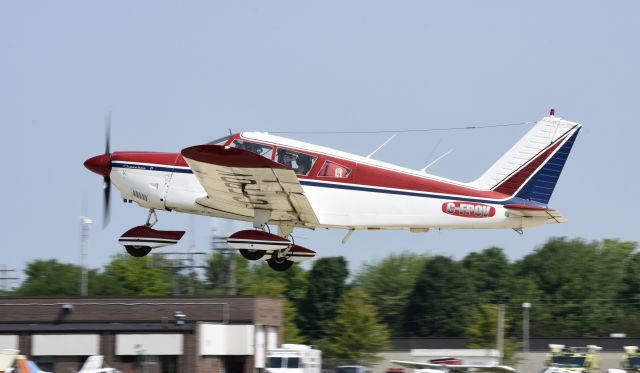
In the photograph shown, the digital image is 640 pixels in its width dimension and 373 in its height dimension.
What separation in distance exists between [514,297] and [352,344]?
2318 cm

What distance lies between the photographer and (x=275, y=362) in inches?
1084

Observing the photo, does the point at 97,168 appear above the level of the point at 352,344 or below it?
above

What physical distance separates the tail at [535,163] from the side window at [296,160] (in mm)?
3017

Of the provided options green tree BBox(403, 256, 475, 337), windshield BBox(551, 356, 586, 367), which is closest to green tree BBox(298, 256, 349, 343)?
green tree BBox(403, 256, 475, 337)

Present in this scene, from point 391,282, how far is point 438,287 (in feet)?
33.7

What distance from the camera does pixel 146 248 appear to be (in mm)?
20453

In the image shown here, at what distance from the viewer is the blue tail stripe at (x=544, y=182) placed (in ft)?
65.4

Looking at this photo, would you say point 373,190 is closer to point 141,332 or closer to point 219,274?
point 141,332

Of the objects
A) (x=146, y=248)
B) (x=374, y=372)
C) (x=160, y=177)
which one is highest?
(x=160, y=177)

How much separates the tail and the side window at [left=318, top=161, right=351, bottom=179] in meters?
2.35

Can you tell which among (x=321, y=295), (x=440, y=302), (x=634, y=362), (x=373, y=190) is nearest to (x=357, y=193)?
(x=373, y=190)

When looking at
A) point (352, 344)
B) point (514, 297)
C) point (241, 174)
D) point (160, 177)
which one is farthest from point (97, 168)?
point (514, 297)

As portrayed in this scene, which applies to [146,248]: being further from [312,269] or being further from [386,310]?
[386,310]

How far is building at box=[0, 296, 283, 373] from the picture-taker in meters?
28.4
